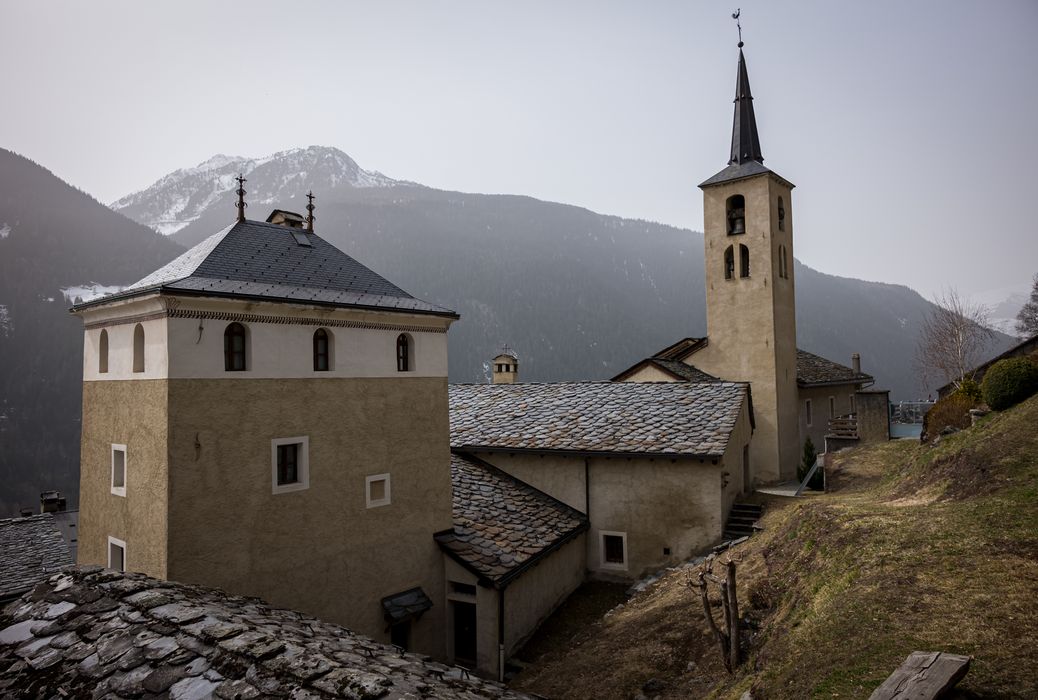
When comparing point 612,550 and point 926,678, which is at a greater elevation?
point 926,678

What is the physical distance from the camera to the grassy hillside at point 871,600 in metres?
5.97

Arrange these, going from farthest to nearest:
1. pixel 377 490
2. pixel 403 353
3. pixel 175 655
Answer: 1. pixel 403 353
2. pixel 377 490
3. pixel 175 655

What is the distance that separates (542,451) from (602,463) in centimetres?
179

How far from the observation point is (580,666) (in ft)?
35.2

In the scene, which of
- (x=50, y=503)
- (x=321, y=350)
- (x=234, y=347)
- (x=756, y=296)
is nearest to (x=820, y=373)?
(x=756, y=296)

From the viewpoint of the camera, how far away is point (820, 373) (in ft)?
101

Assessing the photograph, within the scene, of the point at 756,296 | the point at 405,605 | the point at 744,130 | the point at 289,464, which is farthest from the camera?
the point at 744,130

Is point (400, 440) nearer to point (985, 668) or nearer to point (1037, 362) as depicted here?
point (985, 668)

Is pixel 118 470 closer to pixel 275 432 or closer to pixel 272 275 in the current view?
pixel 275 432

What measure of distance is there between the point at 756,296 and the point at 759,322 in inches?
46.3

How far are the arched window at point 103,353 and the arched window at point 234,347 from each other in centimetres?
298

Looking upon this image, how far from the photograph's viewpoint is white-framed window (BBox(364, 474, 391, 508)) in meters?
12.0

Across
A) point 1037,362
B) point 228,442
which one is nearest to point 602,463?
point 228,442

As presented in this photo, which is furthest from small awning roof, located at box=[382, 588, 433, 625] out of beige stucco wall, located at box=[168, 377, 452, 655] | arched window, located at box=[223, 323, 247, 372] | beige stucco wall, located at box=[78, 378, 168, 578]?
arched window, located at box=[223, 323, 247, 372]
